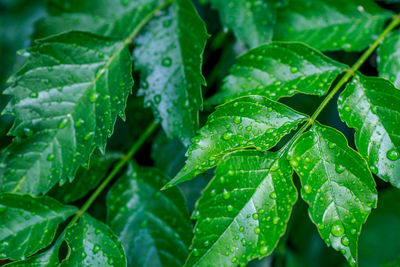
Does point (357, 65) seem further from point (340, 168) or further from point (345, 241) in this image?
point (345, 241)

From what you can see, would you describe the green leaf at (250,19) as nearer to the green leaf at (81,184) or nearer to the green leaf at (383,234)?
the green leaf at (81,184)

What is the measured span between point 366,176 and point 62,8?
1.02 meters

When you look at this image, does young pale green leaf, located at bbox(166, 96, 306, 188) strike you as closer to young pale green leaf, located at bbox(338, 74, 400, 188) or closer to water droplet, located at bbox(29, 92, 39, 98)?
young pale green leaf, located at bbox(338, 74, 400, 188)

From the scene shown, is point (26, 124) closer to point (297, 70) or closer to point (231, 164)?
point (231, 164)

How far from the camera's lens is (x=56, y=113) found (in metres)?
0.89

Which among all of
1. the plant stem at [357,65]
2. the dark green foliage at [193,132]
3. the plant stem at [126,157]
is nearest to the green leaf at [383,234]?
the dark green foliage at [193,132]

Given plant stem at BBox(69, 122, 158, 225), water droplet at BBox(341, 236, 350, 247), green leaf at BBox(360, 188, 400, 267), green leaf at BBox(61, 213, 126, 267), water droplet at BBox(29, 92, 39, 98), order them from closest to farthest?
water droplet at BBox(341, 236, 350, 247) < green leaf at BBox(61, 213, 126, 267) < water droplet at BBox(29, 92, 39, 98) < plant stem at BBox(69, 122, 158, 225) < green leaf at BBox(360, 188, 400, 267)

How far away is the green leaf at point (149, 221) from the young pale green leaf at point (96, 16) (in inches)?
18.2

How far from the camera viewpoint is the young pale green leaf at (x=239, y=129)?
2.31 ft

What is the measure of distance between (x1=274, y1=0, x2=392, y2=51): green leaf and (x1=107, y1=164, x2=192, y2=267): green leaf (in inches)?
23.0

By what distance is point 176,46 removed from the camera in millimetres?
982

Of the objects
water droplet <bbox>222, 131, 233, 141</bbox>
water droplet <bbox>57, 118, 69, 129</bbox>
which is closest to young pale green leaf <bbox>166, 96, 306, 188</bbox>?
water droplet <bbox>222, 131, 233, 141</bbox>

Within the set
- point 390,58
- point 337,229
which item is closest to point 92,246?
point 337,229

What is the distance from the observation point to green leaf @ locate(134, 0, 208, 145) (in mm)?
897
